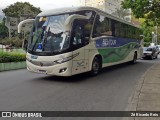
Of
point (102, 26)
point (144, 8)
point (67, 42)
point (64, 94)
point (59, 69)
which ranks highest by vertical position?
point (144, 8)

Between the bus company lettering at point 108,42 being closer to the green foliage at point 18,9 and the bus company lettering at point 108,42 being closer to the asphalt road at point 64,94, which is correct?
the asphalt road at point 64,94

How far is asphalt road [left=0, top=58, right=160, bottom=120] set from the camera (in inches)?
282

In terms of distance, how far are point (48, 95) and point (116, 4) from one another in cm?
10233

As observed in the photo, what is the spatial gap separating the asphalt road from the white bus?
69 centimetres

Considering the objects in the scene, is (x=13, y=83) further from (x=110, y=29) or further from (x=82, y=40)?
(x=110, y=29)

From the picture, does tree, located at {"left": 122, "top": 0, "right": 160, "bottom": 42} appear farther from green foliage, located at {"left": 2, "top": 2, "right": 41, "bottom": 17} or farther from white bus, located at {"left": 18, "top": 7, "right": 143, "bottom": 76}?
green foliage, located at {"left": 2, "top": 2, "right": 41, "bottom": 17}

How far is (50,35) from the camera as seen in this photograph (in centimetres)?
1113

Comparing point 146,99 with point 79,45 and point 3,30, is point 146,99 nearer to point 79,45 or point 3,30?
point 79,45

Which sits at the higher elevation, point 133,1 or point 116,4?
point 116,4

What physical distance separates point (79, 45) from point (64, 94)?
3.26m

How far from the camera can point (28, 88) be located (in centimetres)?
967

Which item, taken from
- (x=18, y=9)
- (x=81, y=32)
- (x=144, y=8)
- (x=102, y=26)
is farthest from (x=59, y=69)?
(x=18, y=9)

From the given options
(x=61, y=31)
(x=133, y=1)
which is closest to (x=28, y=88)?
(x=61, y=31)

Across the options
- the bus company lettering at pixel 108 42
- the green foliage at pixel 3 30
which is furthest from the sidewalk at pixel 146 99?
the green foliage at pixel 3 30
